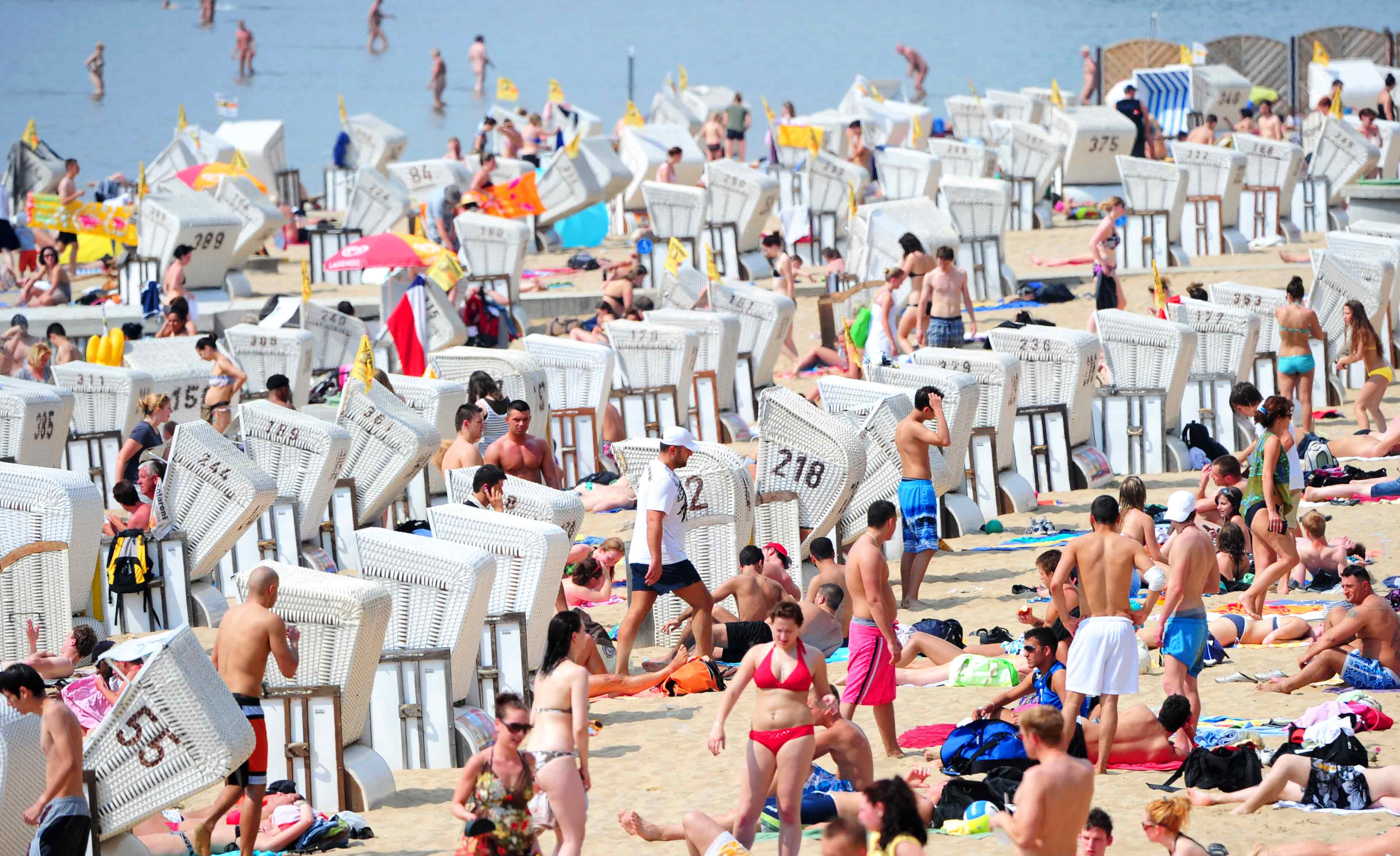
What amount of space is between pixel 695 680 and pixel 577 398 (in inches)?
207

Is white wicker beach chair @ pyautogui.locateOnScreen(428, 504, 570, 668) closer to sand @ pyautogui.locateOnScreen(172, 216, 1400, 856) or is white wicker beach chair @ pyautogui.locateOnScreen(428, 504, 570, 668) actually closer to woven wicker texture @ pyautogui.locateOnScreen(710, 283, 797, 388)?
sand @ pyautogui.locateOnScreen(172, 216, 1400, 856)

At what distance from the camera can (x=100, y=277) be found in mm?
24125

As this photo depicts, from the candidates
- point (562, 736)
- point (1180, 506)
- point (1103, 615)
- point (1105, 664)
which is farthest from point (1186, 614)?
point (562, 736)

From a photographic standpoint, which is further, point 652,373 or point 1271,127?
point 1271,127

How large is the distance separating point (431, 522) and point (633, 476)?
2.22 m

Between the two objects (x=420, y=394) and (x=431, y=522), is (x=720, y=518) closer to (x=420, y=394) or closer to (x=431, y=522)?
(x=431, y=522)

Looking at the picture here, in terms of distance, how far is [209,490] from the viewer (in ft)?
35.2

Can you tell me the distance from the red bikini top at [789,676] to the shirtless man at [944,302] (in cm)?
940

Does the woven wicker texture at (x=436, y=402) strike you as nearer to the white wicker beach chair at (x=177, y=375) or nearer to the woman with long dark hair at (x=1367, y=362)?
the white wicker beach chair at (x=177, y=375)

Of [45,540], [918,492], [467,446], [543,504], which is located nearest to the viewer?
[543,504]

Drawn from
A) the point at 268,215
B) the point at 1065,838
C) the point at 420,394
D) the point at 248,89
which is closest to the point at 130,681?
the point at 1065,838

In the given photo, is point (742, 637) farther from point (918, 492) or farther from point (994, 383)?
point (994, 383)

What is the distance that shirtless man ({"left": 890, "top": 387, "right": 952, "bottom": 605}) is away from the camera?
11008 mm

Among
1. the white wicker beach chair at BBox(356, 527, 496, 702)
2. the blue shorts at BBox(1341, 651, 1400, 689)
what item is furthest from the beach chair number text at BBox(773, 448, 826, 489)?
the blue shorts at BBox(1341, 651, 1400, 689)
